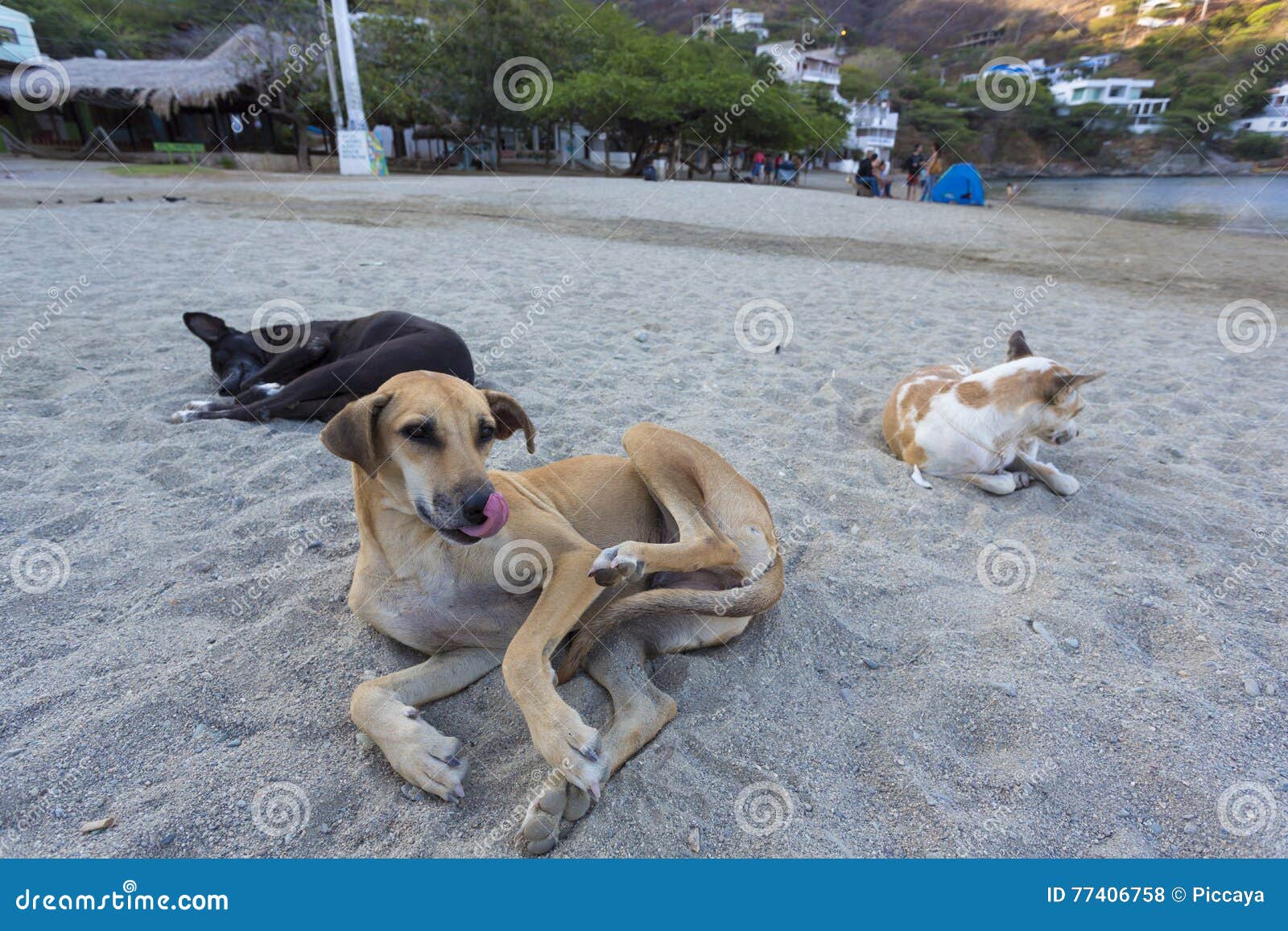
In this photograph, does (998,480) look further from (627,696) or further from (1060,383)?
(627,696)

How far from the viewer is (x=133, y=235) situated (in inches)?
435

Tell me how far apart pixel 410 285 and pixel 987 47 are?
281ft

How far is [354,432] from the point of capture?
263 cm

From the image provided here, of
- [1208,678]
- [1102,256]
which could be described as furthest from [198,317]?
[1102,256]

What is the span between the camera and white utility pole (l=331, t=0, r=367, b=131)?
77.7ft

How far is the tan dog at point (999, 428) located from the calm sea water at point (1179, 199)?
2022 cm

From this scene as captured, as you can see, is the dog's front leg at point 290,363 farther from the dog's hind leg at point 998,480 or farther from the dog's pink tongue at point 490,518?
the dog's hind leg at point 998,480

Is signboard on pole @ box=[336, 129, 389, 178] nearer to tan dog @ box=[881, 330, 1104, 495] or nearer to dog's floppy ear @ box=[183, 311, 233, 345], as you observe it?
dog's floppy ear @ box=[183, 311, 233, 345]

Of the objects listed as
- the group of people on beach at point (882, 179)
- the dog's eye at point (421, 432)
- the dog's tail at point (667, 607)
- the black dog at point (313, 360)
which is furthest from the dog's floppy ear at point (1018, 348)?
the group of people on beach at point (882, 179)

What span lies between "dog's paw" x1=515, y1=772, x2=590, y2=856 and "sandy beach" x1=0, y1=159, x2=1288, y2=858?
54 millimetres

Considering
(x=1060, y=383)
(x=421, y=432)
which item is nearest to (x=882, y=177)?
(x=1060, y=383)

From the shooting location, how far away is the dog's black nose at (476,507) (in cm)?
252

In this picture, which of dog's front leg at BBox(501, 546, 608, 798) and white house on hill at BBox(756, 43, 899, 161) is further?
white house on hill at BBox(756, 43, 899, 161)

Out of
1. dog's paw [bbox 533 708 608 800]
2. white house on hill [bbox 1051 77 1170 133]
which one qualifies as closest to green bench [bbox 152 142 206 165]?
dog's paw [bbox 533 708 608 800]
